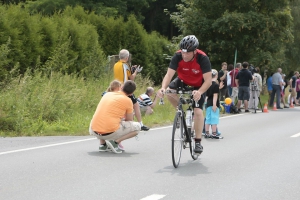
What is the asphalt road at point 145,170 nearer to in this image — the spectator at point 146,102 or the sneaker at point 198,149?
the sneaker at point 198,149

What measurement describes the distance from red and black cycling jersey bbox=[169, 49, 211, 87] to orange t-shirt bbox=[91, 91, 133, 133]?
1.50 metres

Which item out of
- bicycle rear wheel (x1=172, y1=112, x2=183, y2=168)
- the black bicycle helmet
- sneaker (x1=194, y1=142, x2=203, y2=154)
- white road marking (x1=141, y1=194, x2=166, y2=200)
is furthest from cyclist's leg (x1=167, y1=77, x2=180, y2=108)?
white road marking (x1=141, y1=194, x2=166, y2=200)

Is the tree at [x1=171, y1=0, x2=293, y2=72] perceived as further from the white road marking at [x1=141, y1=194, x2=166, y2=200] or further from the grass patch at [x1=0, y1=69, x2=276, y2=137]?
the white road marking at [x1=141, y1=194, x2=166, y2=200]

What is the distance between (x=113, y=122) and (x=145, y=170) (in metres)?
1.75

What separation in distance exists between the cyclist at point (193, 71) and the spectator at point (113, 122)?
126 centimetres

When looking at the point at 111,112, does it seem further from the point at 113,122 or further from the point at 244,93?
the point at 244,93

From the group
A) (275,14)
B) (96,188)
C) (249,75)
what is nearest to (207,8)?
(275,14)

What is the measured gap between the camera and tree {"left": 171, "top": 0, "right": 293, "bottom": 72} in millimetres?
31016

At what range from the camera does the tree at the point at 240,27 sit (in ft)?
102

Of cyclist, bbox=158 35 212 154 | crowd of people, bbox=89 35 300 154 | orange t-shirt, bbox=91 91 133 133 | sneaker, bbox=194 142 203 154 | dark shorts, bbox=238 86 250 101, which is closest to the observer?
cyclist, bbox=158 35 212 154

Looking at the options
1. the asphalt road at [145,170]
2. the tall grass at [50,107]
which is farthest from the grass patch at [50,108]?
the asphalt road at [145,170]

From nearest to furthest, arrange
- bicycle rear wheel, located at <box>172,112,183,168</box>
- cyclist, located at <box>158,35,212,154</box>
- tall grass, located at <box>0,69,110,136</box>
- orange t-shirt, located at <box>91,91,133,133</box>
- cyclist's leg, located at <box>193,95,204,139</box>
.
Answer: bicycle rear wheel, located at <box>172,112,183,168</box>
cyclist, located at <box>158,35,212,154</box>
cyclist's leg, located at <box>193,95,204,139</box>
orange t-shirt, located at <box>91,91,133,133</box>
tall grass, located at <box>0,69,110,136</box>

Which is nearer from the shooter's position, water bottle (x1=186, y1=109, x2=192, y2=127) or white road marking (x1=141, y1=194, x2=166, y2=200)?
white road marking (x1=141, y1=194, x2=166, y2=200)

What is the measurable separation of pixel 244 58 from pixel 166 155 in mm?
22659
